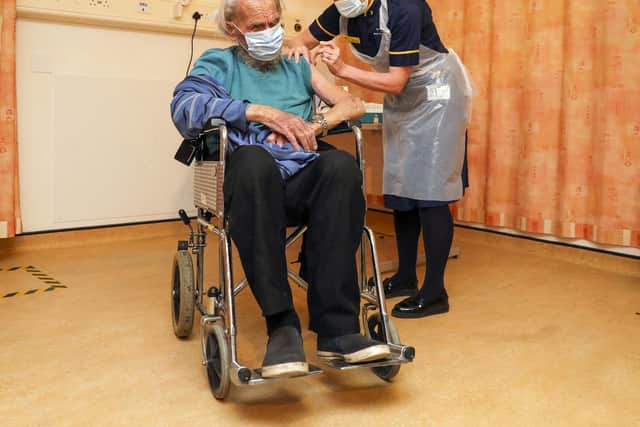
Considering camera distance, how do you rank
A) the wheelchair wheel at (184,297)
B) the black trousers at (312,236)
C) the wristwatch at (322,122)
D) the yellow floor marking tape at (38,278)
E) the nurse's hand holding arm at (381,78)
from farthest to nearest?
the yellow floor marking tape at (38,278) → the nurse's hand holding arm at (381,78) → the wheelchair wheel at (184,297) → the wristwatch at (322,122) → the black trousers at (312,236)

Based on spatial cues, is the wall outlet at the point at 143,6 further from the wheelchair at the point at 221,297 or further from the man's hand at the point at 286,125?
the man's hand at the point at 286,125

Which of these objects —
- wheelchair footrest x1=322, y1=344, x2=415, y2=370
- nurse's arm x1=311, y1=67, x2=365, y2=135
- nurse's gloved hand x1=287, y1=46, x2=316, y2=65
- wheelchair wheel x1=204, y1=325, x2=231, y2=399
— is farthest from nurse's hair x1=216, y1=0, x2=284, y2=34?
wheelchair footrest x1=322, y1=344, x2=415, y2=370

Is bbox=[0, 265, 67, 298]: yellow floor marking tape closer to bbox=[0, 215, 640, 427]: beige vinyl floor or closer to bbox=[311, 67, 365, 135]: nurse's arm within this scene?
bbox=[0, 215, 640, 427]: beige vinyl floor

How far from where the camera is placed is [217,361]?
1431 mm

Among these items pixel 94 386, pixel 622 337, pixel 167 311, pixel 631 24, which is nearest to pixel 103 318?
pixel 167 311

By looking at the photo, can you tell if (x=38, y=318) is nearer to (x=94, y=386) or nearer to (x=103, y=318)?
(x=103, y=318)

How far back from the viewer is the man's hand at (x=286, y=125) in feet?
5.10

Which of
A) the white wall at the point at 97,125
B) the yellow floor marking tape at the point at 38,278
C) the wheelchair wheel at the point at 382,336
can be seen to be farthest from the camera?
the white wall at the point at 97,125

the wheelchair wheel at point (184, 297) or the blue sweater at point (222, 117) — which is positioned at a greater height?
the blue sweater at point (222, 117)

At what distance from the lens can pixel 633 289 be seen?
243 cm

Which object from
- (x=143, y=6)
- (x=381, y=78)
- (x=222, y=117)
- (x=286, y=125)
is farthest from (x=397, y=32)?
(x=143, y=6)

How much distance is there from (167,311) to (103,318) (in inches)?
8.2

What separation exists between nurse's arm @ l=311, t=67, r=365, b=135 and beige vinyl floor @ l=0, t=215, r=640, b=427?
67 centimetres

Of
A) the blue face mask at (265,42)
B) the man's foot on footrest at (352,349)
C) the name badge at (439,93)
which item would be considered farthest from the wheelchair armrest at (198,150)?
the name badge at (439,93)
